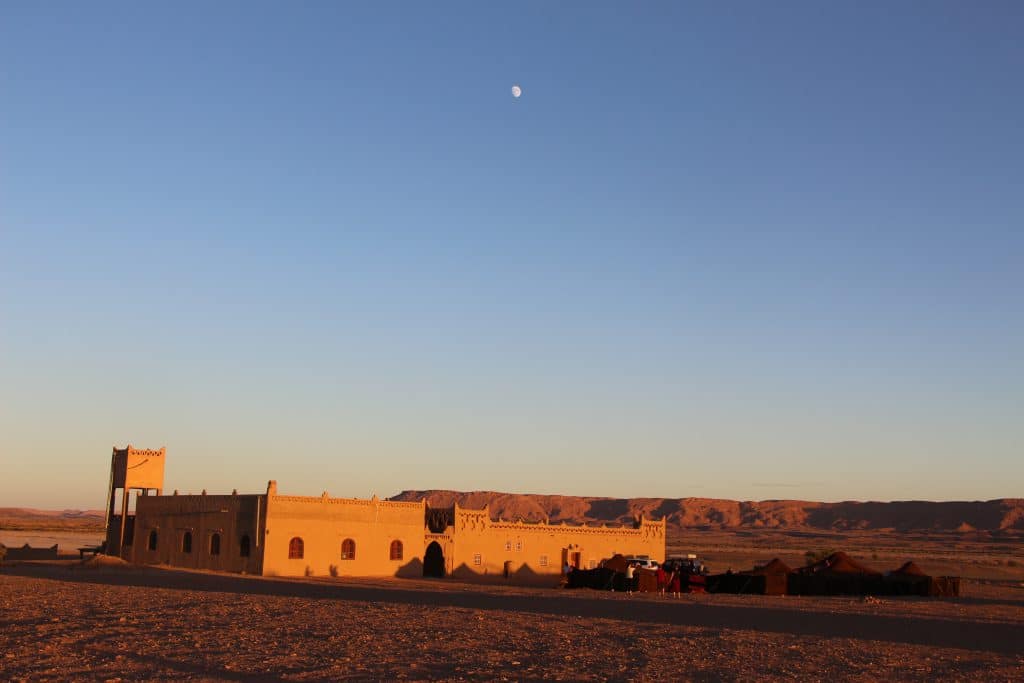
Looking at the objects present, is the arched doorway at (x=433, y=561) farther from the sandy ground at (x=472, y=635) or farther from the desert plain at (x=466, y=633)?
the sandy ground at (x=472, y=635)

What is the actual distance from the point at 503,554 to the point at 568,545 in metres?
3.51

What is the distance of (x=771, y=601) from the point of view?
3803 cm

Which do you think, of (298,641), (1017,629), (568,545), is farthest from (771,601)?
(298,641)

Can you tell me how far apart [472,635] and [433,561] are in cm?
2637

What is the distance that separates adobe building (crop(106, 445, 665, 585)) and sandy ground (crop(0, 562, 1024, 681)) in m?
6.93

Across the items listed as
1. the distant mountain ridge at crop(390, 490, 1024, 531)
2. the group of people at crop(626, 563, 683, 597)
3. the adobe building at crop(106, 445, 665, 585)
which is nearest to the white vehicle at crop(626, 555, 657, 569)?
the adobe building at crop(106, 445, 665, 585)

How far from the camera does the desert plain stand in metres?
19.5

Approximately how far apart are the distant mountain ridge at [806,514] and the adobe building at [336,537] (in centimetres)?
8880

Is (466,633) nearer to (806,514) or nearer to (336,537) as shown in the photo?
(336,537)

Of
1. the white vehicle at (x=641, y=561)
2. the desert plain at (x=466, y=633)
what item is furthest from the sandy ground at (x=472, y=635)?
the white vehicle at (x=641, y=561)

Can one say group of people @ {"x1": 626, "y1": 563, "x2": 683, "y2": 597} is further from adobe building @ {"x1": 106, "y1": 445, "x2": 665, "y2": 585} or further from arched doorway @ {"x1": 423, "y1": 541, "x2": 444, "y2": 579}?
arched doorway @ {"x1": 423, "y1": 541, "x2": 444, "y2": 579}

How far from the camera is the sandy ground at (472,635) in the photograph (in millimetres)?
19422

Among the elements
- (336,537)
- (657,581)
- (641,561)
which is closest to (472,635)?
A: (657,581)

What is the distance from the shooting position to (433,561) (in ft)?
164
